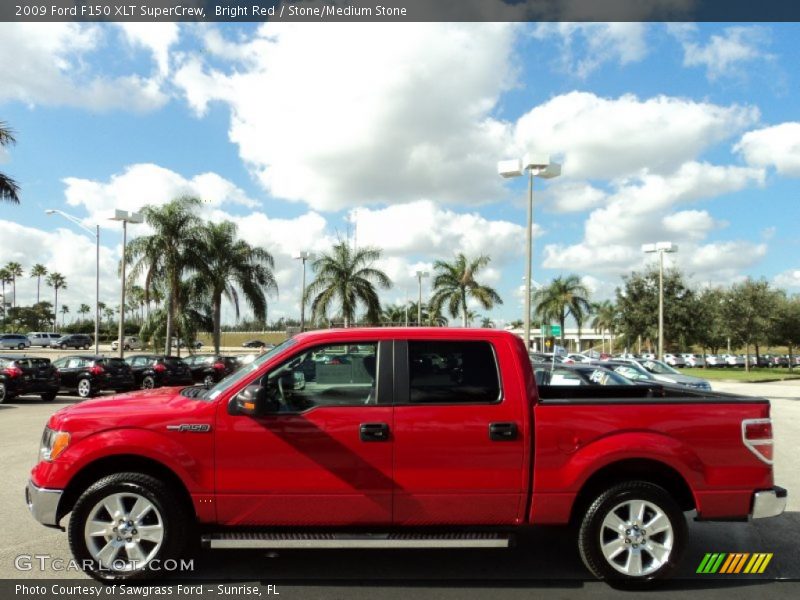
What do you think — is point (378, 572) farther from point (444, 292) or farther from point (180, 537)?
point (444, 292)

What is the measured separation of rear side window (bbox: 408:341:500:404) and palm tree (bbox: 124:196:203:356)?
2801cm

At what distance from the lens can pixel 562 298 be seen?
54938mm

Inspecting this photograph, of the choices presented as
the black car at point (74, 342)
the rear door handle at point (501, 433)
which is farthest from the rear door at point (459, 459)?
the black car at point (74, 342)

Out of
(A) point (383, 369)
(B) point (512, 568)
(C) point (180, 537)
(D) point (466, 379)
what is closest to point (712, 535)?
(B) point (512, 568)

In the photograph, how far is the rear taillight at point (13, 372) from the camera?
18.4m

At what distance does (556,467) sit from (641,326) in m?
43.4

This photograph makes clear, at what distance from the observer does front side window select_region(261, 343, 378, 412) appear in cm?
474

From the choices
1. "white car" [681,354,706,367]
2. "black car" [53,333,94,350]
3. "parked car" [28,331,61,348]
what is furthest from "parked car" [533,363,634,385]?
"parked car" [28,331,61,348]

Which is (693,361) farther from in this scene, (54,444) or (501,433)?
(54,444)

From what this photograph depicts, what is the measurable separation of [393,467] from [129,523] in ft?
6.26

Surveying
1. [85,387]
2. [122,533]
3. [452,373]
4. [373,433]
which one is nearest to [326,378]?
[373,433]

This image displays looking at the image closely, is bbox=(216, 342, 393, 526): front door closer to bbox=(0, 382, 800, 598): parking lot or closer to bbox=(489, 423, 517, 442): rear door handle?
bbox=(0, 382, 800, 598): parking lot

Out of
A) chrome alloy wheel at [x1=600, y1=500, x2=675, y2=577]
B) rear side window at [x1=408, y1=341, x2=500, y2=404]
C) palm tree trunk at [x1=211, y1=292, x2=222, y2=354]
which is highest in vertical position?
palm tree trunk at [x1=211, y1=292, x2=222, y2=354]

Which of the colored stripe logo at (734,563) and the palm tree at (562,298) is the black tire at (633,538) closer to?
the colored stripe logo at (734,563)
